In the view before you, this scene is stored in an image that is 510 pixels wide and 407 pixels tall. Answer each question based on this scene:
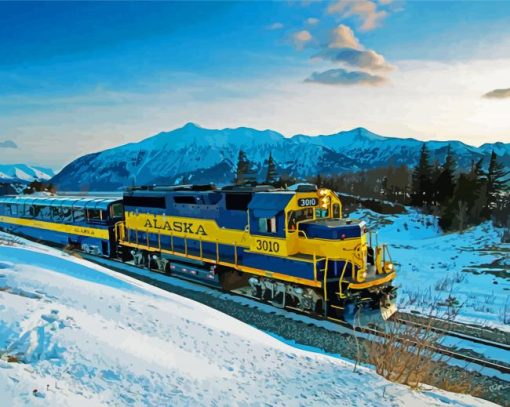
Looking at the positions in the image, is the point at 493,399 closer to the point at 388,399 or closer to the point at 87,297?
the point at 388,399

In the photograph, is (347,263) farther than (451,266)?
No

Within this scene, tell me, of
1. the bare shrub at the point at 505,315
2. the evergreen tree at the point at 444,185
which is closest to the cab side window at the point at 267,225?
the bare shrub at the point at 505,315

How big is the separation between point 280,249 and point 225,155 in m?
148

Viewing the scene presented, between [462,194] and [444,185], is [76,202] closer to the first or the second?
[462,194]

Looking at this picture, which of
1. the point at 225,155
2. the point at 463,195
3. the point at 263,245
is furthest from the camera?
the point at 225,155

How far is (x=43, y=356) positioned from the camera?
458 centimetres

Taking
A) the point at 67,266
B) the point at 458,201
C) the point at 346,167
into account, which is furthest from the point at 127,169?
the point at 67,266

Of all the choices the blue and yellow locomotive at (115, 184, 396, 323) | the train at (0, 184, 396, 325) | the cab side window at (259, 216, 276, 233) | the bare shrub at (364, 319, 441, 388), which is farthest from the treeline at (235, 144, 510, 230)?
the bare shrub at (364, 319, 441, 388)

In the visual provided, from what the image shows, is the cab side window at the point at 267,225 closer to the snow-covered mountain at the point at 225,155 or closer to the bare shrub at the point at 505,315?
the bare shrub at the point at 505,315

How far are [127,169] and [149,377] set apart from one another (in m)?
157

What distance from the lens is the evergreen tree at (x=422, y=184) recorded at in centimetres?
4188

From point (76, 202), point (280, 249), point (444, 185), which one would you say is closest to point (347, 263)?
point (280, 249)

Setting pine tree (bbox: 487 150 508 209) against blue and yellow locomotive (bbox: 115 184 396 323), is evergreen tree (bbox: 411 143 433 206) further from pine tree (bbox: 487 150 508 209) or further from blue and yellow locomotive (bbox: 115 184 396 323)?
blue and yellow locomotive (bbox: 115 184 396 323)

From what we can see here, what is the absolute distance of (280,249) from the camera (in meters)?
11.3
